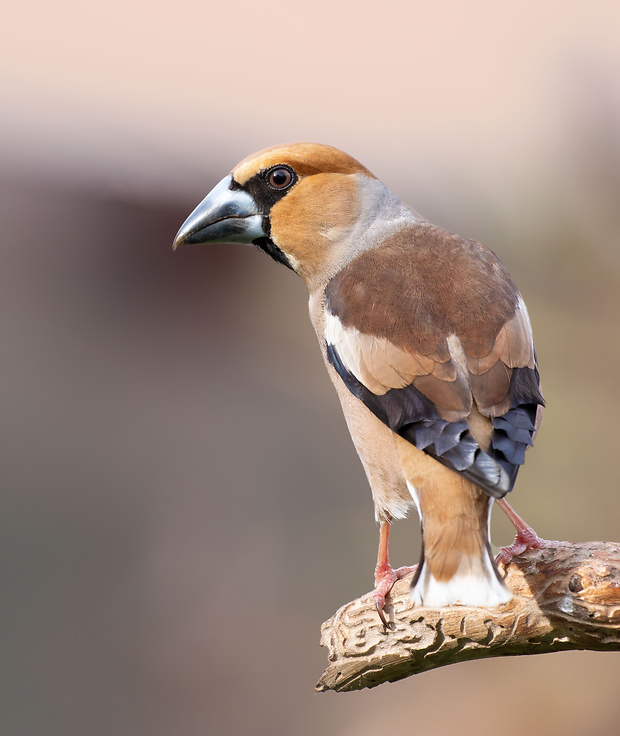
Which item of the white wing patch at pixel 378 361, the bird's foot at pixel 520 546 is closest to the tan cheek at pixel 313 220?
the white wing patch at pixel 378 361

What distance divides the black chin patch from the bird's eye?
6.8 inches

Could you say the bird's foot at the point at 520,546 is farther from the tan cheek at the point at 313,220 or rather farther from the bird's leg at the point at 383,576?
the tan cheek at the point at 313,220

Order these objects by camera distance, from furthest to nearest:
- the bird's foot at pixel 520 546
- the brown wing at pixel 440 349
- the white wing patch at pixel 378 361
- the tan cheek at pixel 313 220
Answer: the tan cheek at pixel 313 220
the bird's foot at pixel 520 546
the white wing patch at pixel 378 361
the brown wing at pixel 440 349

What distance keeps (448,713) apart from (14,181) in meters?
4.94

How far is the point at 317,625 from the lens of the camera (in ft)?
18.2

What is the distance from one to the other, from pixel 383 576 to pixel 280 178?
1258 mm

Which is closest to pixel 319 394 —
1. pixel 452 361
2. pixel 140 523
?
pixel 140 523

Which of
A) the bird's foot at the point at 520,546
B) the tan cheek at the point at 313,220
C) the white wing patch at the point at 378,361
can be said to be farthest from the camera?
the tan cheek at the point at 313,220

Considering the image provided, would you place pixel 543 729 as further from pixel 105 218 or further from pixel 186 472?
pixel 105 218

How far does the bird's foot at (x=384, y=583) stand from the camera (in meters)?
2.34

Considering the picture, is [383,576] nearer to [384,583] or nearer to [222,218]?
[384,583]

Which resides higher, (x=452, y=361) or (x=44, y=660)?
(x=452, y=361)

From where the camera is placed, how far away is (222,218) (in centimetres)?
269

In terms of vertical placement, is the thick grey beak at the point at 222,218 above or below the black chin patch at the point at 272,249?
above
